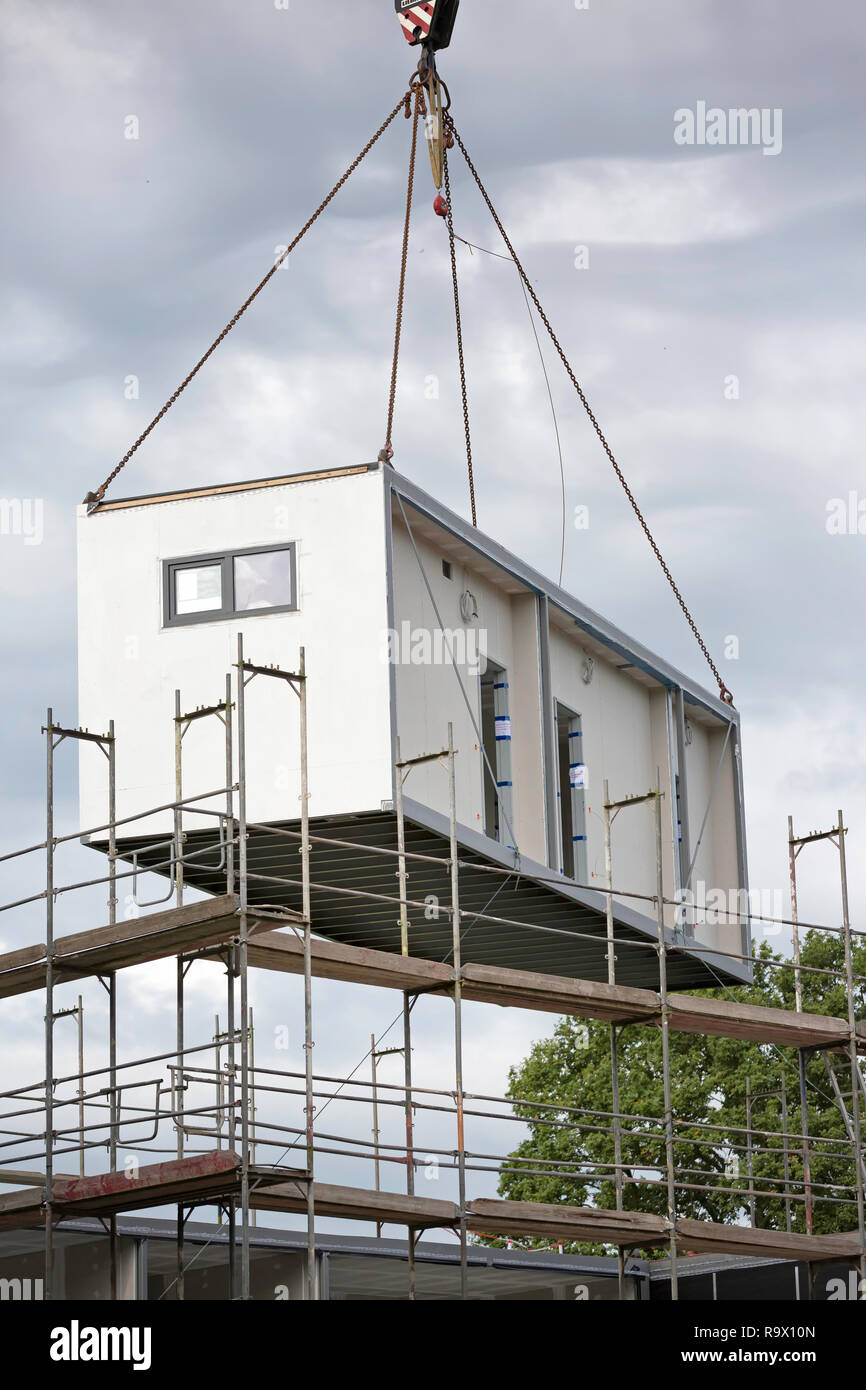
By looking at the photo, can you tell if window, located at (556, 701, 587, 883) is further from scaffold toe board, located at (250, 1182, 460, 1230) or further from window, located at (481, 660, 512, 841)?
scaffold toe board, located at (250, 1182, 460, 1230)

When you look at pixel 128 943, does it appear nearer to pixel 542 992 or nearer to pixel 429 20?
pixel 542 992

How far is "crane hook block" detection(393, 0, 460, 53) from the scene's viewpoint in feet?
95.3

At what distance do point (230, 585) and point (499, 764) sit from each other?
481cm

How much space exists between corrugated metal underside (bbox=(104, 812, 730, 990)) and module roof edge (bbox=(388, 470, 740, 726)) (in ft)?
12.4

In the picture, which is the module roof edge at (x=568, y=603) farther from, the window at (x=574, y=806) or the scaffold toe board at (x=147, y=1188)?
the scaffold toe board at (x=147, y=1188)

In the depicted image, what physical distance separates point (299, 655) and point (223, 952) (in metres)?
3.45

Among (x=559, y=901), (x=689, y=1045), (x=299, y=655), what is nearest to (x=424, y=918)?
(x=559, y=901)

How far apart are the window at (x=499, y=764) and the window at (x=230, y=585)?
12.7ft

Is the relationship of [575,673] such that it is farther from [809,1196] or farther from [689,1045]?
[689,1045]

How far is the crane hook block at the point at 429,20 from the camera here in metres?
29.1

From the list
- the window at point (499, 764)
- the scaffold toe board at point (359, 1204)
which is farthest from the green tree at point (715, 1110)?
the scaffold toe board at point (359, 1204)

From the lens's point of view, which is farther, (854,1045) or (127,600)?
(854,1045)
